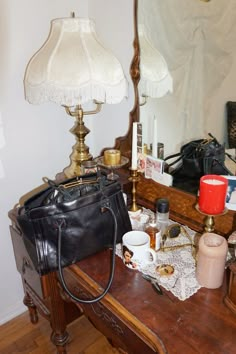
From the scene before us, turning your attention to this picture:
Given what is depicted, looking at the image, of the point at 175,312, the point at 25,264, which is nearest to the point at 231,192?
the point at 175,312

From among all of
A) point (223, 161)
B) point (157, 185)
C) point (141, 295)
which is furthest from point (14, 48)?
point (141, 295)

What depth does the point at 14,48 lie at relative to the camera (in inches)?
49.4

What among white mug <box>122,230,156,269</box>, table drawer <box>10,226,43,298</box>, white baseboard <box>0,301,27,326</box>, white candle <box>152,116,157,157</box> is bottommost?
white baseboard <box>0,301,27,326</box>

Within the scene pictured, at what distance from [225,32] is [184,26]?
168 millimetres

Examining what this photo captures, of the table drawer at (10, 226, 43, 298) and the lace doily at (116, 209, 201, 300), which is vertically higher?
the lace doily at (116, 209, 201, 300)

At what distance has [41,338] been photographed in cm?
153

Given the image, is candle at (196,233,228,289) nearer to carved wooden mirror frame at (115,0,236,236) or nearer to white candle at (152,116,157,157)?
carved wooden mirror frame at (115,0,236,236)

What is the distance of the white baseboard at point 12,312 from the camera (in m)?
1.60

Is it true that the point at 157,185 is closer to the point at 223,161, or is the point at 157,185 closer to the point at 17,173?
the point at 223,161

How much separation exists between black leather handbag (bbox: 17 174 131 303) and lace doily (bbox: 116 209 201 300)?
10cm

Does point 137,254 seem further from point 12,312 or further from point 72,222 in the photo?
point 12,312

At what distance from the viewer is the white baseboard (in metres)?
1.60

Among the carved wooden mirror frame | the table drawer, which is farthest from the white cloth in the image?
the table drawer

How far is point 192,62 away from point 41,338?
1403mm
